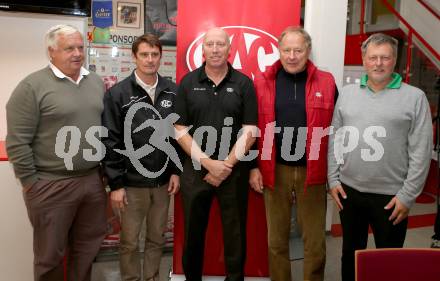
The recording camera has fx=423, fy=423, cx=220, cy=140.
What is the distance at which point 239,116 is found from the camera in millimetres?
2564

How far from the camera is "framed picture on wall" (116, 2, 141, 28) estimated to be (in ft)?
13.3

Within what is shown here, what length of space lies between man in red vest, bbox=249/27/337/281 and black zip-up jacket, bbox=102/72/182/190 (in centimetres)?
60

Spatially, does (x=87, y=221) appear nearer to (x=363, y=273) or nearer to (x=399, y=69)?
(x=363, y=273)

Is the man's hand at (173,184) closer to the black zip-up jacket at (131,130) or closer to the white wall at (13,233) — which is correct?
the black zip-up jacket at (131,130)

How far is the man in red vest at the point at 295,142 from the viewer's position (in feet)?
8.25

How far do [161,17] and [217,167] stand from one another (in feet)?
7.31

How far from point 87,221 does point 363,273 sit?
1.66m

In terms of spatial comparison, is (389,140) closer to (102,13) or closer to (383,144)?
(383,144)

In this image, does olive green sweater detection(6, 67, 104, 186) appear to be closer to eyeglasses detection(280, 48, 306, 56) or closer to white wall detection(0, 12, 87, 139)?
white wall detection(0, 12, 87, 139)

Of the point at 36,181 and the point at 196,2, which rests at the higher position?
the point at 196,2

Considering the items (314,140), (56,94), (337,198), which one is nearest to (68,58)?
(56,94)

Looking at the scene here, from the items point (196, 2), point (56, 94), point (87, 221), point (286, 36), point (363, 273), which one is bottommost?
point (87, 221)

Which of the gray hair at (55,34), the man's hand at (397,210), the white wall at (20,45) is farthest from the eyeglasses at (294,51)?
the white wall at (20,45)

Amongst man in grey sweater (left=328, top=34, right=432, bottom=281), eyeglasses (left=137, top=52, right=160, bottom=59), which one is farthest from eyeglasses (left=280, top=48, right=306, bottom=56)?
eyeglasses (left=137, top=52, right=160, bottom=59)
